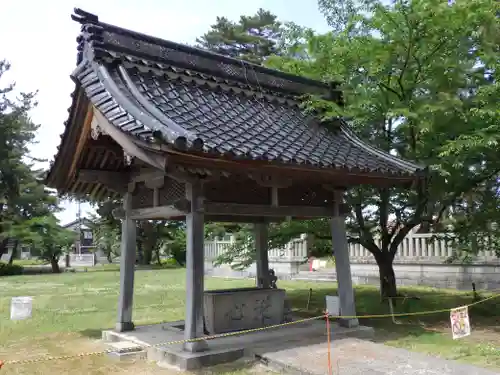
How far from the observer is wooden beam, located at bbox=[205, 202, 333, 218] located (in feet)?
25.3

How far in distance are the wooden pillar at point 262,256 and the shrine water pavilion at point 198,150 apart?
70 centimetres

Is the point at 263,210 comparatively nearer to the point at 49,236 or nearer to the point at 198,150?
the point at 198,150

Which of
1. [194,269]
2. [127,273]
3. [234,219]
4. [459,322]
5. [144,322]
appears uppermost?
[234,219]

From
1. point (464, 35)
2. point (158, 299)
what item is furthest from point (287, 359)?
point (158, 299)

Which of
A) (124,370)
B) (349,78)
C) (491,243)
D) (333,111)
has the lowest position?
(124,370)

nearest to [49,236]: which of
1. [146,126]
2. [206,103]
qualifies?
[206,103]

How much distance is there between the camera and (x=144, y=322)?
37.8 ft

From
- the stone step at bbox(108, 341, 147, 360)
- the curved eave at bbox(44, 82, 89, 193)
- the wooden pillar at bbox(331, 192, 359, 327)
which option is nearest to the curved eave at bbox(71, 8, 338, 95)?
the curved eave at bbox(44, 82, 89, 193)

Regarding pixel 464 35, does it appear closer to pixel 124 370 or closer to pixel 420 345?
pixel 420 345

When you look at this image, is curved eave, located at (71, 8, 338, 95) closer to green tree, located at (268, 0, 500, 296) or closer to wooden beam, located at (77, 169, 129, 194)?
green tree, located at (268, 0, 500, 296)

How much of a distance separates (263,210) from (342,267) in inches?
84.1

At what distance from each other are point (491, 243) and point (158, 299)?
410 inches

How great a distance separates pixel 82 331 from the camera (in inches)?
409

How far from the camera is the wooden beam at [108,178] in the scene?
8703mm
